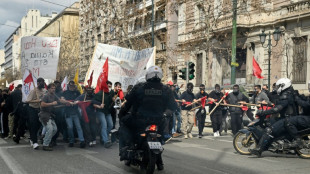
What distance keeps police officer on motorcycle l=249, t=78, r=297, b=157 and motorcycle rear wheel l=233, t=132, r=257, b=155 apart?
0.50 metres

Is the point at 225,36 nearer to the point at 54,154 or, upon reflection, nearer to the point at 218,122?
the point at 218,122

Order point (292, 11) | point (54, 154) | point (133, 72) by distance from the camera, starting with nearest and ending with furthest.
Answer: point (54, 154), point (133, 72), point (292, 11)

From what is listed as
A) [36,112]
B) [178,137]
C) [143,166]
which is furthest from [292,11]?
[143,166]

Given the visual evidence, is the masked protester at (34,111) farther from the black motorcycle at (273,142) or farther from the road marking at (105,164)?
the black motorcycle at (273,142)

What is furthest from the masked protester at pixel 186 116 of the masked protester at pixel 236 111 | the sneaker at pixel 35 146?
the sneaker at pixel 35 146

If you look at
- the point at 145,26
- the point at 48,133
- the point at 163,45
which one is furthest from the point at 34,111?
the point at 163,45

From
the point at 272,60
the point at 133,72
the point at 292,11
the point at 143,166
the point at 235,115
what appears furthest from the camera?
the point at 272,60

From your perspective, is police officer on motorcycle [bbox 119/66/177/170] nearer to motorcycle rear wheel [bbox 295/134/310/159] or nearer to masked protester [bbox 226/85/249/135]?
motorcycle rear wheel [bbox 295/134/310/159]

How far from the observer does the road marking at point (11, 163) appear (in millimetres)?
Answer: 6827

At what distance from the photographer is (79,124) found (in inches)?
412

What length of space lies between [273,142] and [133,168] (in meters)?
3.20

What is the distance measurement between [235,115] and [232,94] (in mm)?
716

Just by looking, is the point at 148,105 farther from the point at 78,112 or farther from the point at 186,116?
the point at 186,116

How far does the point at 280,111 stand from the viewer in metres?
8.49
